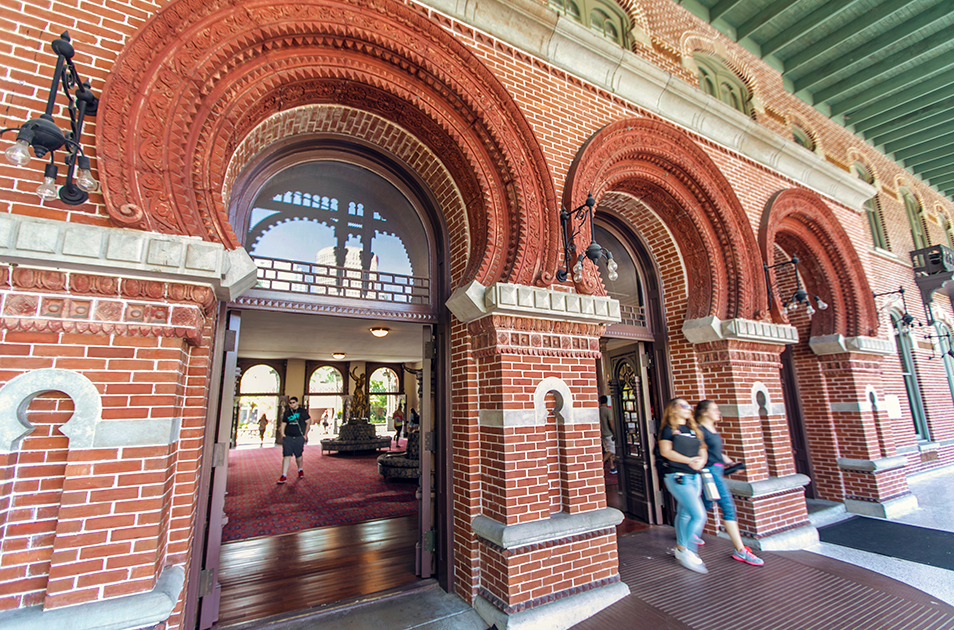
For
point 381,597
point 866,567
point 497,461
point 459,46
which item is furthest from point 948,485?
point 459,46

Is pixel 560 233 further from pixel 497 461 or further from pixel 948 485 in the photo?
pixel 948 485

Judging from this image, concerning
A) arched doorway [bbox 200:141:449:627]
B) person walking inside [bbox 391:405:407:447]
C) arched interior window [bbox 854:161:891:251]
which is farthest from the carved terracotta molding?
person walking inside [bbox 391:405:407:447]

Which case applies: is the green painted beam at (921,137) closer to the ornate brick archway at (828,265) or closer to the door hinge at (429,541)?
the ornate brick archway at (828,265)

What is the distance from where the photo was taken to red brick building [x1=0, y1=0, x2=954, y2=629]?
2176mm

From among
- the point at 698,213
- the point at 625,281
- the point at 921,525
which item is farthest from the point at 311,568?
the point at 921,525

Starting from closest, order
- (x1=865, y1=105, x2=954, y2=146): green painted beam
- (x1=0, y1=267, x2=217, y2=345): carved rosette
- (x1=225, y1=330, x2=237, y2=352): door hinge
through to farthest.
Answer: (x1=0, y1=267, x2=217, y2=345): carved rosette < (x1=225, y1=330, x2=237, y2=352): door hinge < (x1=865, y1=105, x2=954, y2=146): green painted beam

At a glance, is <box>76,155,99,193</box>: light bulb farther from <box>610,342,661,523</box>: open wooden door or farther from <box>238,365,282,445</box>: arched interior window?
<box>238,365,282,445</box>: arched interior window

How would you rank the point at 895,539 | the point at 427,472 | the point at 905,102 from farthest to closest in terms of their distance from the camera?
the point at 905,102 < the point at 895,539 < the point at 427,472

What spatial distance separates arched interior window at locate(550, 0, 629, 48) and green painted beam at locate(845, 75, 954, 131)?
6.90 metres

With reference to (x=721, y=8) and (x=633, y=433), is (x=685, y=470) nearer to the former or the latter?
(x=633, y=433)

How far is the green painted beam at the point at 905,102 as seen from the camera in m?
7.93

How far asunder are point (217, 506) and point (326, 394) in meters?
16.7

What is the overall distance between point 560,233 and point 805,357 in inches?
241

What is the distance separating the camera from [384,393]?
1984 cm
